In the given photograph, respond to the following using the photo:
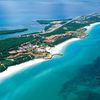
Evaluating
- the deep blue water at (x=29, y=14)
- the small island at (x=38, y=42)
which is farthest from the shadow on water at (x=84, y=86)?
the deep blue water at (x=29, y=14)

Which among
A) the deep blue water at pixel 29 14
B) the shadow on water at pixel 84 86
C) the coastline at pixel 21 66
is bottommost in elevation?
A: the deep blue water at pixel 29 14

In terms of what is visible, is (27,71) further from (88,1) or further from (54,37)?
(88,1)

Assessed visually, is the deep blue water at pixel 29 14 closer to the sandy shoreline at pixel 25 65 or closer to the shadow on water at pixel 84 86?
the sandy shoreline at pixel 25 65

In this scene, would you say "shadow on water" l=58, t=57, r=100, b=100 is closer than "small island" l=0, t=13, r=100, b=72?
Yes

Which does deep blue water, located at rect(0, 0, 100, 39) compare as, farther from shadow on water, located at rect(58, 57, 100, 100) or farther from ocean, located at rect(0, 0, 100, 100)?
shadow on water, located at rect(58, 57, 100, 100)

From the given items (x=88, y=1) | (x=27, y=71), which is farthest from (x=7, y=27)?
(x=88, y=1)

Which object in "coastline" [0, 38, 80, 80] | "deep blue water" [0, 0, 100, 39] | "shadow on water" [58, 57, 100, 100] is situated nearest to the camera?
"shadow on water" [58, 57, 100, 100]

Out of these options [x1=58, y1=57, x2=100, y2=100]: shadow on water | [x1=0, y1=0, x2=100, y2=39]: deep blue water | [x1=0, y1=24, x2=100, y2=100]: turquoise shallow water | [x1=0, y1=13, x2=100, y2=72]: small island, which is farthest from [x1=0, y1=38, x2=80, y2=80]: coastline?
[x1=0, y1=0, x2=100, y2=39]: deep blue water
